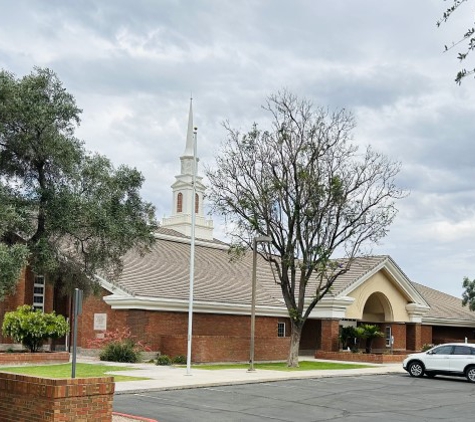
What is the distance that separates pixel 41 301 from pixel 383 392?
19.2 m

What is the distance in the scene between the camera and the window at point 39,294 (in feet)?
115

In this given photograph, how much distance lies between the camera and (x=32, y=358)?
27.6 meters

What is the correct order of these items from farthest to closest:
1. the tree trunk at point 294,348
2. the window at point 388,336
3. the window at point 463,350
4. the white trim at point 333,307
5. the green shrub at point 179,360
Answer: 1. the window at point 388,336
2. the white trim at point 333,307
3. the tree trunk at point 294,348
4. the green shrub at point 179,360
5. the window at point 463,350

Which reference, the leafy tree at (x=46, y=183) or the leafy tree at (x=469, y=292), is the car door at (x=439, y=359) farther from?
the leafy tree at (x=469, y=292)

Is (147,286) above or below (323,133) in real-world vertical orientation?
below

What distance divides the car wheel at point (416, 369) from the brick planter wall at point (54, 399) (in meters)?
20.1

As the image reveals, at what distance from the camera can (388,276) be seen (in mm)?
43562

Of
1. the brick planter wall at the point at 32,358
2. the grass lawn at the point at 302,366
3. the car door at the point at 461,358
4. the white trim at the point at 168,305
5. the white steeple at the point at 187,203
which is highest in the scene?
the white steeple at the point at 187,203

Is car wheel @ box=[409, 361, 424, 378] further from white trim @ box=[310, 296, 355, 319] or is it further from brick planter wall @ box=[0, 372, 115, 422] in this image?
brick planter wall @ box=[0, 372, 115, 422]

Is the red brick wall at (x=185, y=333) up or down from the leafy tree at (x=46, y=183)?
down

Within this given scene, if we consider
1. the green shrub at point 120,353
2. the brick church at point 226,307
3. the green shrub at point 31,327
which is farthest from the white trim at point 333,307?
the green shrub at point 31,327

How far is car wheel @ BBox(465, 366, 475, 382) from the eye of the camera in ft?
91.2

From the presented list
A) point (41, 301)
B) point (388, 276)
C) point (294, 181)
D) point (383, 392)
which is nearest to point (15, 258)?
point (383, 392)

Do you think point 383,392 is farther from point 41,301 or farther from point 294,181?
point 41,301
